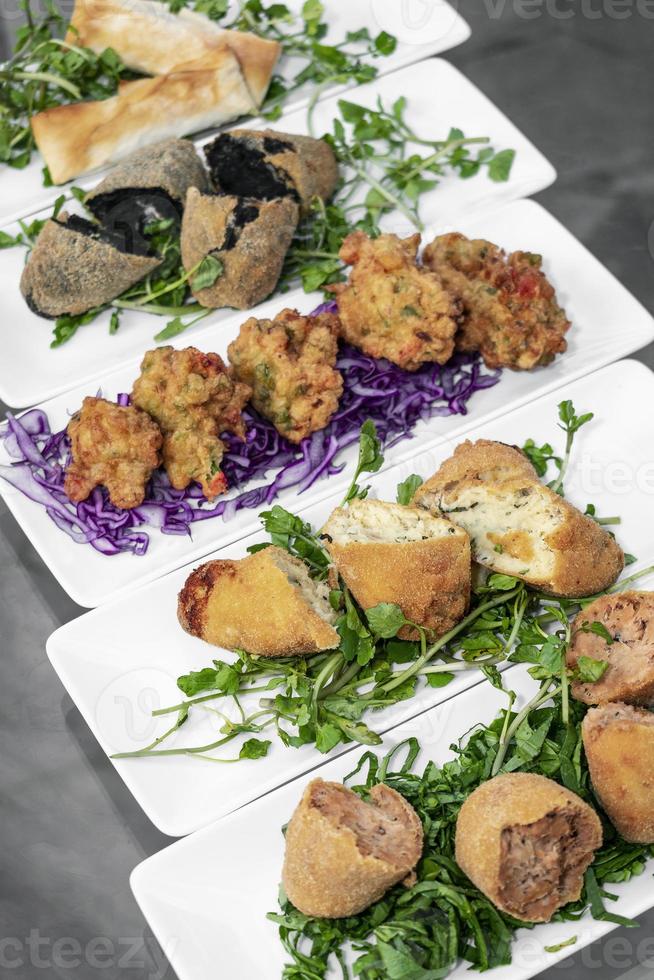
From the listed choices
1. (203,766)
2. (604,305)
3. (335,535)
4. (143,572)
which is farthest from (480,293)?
(203,766)

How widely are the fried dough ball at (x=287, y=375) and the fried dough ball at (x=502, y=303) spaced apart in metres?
0.55

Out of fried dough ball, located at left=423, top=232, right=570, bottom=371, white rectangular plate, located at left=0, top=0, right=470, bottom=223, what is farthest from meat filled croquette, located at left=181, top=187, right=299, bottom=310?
white rectangular plate, located at left=0, top=0, right=470, bottom=223

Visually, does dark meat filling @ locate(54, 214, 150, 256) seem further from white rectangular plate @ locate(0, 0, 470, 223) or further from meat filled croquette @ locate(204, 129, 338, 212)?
white rectangular plate @ locate(0, 0, 470, 223)

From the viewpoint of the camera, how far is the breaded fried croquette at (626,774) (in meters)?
3.32

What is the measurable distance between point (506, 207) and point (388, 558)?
181 centimetres

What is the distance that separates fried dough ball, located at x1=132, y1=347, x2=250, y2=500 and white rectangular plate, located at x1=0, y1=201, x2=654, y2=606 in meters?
0.20

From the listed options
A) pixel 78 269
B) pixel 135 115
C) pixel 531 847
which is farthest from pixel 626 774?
pixel 135 115

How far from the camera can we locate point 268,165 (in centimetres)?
472

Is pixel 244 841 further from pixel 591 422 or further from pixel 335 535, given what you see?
pixel 591 422

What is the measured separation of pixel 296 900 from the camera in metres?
3.28

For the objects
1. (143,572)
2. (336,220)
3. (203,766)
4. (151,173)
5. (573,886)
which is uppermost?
(151,173)

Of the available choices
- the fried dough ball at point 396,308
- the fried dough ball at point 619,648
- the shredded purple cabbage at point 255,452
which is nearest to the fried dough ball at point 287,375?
the shredded purple cabbage at point 255,452

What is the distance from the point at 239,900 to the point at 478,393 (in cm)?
199

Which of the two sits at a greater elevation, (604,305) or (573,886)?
(604,305)
